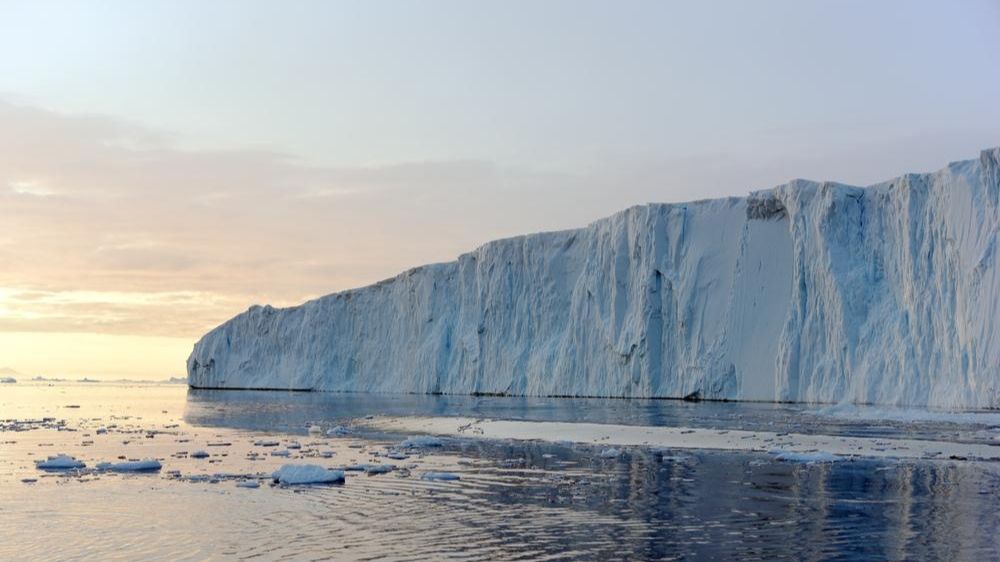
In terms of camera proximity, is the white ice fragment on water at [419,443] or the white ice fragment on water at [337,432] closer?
the white ice fragment on water at [419,443]

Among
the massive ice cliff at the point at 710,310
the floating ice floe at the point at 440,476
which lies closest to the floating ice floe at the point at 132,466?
the floating ice floe at the point at 440,476

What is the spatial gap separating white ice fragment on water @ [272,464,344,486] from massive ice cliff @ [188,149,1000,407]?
80.0 feet

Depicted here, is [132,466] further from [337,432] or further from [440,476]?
[337,432]

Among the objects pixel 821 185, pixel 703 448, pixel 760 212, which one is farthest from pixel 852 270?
pixel 703 448

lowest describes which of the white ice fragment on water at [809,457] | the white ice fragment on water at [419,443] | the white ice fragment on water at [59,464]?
the white ice fragment on water at [59,464]

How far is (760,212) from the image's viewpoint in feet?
152

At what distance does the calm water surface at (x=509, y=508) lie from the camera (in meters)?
10.0

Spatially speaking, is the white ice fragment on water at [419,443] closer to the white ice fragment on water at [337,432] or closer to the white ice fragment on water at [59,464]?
the white ice fragment on water at [337,432]

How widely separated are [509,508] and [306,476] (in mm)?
3822

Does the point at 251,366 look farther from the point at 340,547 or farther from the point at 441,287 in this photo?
the point at 340,547

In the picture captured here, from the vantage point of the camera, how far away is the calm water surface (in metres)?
10.0

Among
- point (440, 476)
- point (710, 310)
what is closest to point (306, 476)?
point (440, 476)

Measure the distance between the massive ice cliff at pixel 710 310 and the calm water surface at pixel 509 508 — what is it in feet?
49.3

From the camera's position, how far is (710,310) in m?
46.3
